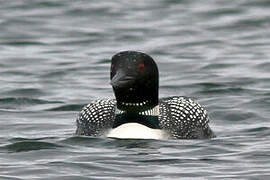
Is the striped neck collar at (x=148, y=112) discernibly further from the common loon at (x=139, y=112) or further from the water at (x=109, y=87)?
the water at (x=109, y=87)

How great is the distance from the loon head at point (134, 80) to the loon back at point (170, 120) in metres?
0.20

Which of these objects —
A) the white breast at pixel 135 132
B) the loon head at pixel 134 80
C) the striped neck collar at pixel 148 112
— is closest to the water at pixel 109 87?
the white breast at pixel 135 132

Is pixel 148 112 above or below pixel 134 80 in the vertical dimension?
below

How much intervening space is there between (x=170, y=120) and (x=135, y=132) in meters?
0.45

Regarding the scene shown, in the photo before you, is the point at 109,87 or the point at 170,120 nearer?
the point at 170,120

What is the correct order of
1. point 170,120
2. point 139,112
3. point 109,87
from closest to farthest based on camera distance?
point 139,112
point 170,120
point 109,87

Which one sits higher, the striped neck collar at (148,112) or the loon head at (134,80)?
the loon head at (134,80)

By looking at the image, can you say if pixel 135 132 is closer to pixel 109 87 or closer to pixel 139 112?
pixel 139 112

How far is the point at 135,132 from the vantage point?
33.8 ft

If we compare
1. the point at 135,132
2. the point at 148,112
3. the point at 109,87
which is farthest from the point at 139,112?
the point at 109,87

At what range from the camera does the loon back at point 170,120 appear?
34.7 ft

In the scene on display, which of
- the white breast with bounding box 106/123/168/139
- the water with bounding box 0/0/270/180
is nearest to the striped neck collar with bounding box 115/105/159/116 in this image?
the white breast with bounding box 106/123/168/139

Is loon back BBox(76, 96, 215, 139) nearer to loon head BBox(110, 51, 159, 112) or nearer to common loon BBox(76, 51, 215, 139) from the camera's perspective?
common loon BBox(76, 51, 215, 139)

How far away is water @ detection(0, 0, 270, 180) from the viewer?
9516 millimetres
